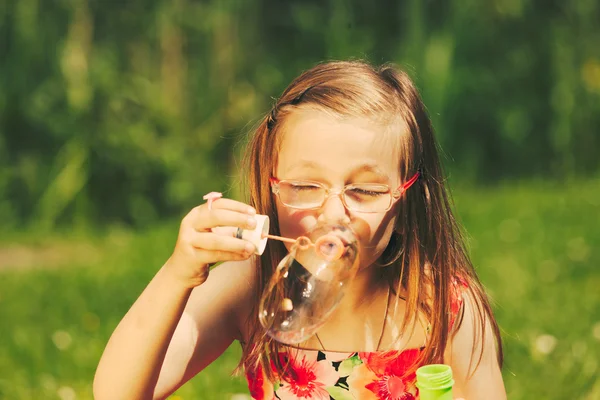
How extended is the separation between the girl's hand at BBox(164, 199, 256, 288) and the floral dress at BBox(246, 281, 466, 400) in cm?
48

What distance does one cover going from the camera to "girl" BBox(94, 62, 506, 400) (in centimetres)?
186

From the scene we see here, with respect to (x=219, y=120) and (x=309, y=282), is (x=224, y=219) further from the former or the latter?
(x=219, y=120)

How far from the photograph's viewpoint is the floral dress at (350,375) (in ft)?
6.83

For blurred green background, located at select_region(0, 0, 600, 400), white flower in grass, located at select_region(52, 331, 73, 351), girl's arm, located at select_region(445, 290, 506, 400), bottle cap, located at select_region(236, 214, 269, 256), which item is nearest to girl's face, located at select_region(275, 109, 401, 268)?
bottle cap, located at select_region(236, 214, 269, 256)

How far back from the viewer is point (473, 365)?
205cm

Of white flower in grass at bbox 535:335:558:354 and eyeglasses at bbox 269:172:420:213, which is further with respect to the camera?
white flower in grass at bbox 535:335:558:354

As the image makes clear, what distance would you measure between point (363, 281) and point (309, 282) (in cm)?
33

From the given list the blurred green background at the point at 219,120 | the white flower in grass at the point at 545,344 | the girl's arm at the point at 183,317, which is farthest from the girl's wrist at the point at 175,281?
the blurred green background at the point at 219,120

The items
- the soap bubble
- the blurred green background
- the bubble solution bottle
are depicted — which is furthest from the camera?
the blurred green background

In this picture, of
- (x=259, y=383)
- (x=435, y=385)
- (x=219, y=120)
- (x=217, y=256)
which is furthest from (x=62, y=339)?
(x=219, y=120)

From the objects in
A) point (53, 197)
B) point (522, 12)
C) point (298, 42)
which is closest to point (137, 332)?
point (53, 197)

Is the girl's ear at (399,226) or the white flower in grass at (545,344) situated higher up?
the girl's ear at (399,226)

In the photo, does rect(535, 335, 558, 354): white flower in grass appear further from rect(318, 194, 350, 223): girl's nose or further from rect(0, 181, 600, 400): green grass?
rect(318, 194, 350, 223): girl's nose

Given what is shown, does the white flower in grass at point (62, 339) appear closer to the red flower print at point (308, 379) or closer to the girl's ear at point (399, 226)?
the red flower print at point (308, 379)
